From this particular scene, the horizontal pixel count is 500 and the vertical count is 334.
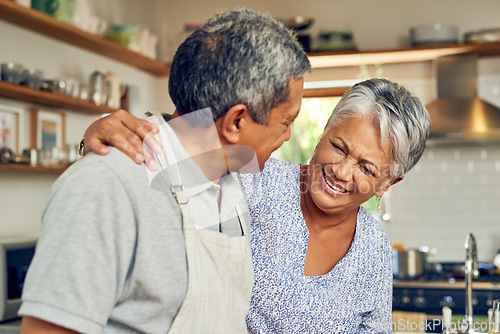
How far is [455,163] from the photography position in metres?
5.27

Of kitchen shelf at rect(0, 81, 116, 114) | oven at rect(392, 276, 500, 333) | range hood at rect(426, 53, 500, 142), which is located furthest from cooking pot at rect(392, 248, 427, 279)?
kitchen shelf at rect(0, 81, 116, 114)

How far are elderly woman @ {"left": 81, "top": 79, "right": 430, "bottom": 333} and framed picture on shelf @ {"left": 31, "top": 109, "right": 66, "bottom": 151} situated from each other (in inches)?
92.7

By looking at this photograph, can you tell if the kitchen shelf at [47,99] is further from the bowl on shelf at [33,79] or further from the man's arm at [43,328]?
the man's arm at [43,328]

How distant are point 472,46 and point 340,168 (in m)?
3.52

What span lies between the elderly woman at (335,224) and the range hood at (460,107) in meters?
3.00

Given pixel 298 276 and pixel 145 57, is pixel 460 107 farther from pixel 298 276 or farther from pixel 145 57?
pixel 298 276

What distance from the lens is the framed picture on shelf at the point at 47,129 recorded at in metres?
3.86

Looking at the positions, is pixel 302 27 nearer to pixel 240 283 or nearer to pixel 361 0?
pixel 361 0

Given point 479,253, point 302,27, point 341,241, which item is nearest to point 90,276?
point 341,241

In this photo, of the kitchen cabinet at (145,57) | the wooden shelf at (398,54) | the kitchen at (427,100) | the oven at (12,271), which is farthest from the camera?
the kitchen at (427,100)

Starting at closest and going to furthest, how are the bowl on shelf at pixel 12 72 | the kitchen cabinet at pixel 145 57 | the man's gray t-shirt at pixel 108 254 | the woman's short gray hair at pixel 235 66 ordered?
the man's gray t-shirt at pixel 108 254, the woman's short gray hair at pixel 235 66, the bowl on shelf at pixel 12 72, the kitchen cabinet at pixel 145 57

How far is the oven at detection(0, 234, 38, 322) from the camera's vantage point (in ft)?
10.3

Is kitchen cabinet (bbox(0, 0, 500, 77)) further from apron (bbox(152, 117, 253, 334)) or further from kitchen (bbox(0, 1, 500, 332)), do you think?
apron (bbox(152, 117, 253, 334))

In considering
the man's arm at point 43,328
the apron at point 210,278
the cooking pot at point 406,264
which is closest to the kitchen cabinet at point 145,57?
the cooking pot at point 406,264
